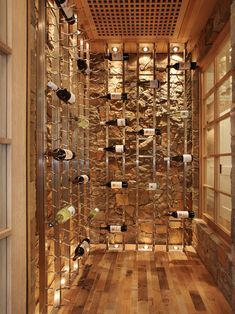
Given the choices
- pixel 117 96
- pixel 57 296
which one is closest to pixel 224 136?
pixel 117 96

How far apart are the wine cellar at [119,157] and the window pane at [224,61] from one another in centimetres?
2

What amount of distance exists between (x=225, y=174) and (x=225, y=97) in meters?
0.66

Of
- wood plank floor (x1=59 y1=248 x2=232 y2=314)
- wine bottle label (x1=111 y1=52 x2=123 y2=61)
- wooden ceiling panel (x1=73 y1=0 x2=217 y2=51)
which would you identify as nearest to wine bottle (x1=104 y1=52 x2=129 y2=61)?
wine bottle label (x1=111 y1=52 x2=123 y2=61)

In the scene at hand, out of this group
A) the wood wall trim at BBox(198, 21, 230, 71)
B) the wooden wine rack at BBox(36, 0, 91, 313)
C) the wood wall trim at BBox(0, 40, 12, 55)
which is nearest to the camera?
the wood wall trim at BBox(0, 40, 12, 55)

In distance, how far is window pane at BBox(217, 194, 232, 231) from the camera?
2994 millimetres

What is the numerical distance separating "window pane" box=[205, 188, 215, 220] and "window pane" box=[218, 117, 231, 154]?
1.74 ft

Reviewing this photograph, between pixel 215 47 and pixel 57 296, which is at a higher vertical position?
pixel 215 47

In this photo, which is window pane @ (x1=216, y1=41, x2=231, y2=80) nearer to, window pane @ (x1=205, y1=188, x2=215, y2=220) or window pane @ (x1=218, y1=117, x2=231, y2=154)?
window pane @ (x1=218, y1=117, x2=231, y2=154)

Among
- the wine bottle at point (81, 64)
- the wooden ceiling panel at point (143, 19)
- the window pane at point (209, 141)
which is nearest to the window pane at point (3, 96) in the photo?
the wine bottle at point (81, 64)

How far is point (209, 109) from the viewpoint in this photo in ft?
12.5

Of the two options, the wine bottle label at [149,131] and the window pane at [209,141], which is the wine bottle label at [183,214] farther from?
the wine bottle label at [149,131]

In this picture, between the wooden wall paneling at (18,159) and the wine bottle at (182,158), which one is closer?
the wooden wall paneling at (18,159)

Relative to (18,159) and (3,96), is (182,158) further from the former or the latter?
(3,96)

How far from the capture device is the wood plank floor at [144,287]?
2.53m
